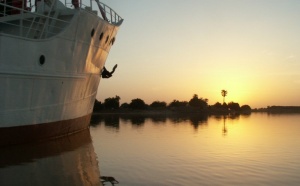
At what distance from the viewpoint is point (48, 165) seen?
33.2 ft

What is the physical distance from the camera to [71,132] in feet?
64.3

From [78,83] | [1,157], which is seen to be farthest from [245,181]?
[78,83]

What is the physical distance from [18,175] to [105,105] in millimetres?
113581

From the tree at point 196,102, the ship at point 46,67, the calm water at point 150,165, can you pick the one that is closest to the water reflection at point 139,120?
the ship at point 46,67

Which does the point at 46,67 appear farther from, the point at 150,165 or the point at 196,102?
the point at 196,102

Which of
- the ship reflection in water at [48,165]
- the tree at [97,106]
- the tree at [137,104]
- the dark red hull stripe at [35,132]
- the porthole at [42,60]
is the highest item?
the tree at [137,104]

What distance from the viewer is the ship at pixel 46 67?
13.4 meters

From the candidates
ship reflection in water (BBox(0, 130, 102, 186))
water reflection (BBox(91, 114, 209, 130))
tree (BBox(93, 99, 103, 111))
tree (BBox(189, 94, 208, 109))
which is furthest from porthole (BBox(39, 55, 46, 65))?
tree (BBox(189, 94, 208, 109))

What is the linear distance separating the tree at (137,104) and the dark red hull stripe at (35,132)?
105 meters

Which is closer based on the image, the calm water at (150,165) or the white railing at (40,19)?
the calm water at (150,165)

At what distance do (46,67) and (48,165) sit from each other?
5.92 metres

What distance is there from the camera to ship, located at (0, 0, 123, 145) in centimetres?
1340

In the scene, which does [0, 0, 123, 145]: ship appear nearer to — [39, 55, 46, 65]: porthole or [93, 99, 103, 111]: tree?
[39, 55, 46, 65]: porthole

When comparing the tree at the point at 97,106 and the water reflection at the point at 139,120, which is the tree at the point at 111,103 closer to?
the tree at the point at 97,106
